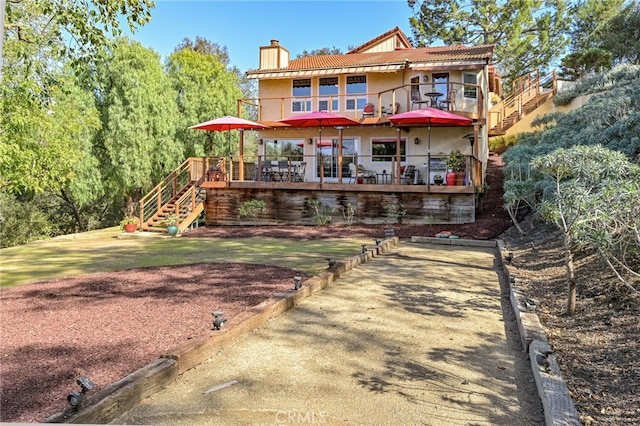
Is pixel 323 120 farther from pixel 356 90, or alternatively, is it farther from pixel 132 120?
pixel 132 120

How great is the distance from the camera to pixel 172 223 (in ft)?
45.3

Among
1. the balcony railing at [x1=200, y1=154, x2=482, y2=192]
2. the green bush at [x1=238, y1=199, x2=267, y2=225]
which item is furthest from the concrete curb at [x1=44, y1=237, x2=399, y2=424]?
the green bush at [x1=238, y1=199, x2=267, y2=225]

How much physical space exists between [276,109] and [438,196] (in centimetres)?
868

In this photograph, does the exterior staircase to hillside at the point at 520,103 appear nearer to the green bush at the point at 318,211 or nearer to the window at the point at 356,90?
the window at the point at 356,90

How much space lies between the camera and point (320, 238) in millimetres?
11773

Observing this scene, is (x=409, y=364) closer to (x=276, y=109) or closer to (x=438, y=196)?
(x=438, y=196)

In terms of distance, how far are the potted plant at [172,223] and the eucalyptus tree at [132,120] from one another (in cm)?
711

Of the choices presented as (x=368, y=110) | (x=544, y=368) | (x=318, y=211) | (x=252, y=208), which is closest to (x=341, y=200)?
(x=318, y=211)

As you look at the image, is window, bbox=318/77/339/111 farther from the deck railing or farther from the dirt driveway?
the dirt driveway

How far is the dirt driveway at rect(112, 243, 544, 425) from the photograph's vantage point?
2.65 m

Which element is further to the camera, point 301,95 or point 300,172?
point 301,95

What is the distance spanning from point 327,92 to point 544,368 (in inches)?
661

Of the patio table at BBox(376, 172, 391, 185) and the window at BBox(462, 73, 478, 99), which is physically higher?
the window at BBox(462, 73, 478, 99)
